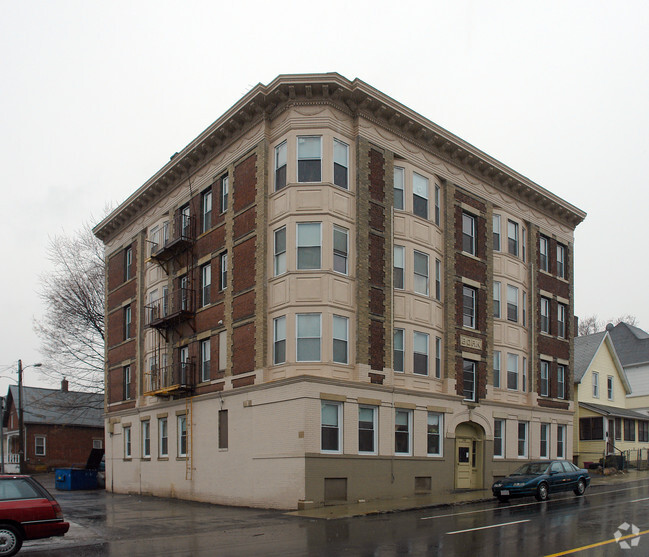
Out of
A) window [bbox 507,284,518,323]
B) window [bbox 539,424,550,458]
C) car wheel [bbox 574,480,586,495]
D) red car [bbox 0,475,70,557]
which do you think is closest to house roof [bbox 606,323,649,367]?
window [bbox 539,424,550,458]

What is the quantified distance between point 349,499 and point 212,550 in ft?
32.7

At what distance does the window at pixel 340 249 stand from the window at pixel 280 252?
1.86 m

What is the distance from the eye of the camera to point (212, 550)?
1463cm

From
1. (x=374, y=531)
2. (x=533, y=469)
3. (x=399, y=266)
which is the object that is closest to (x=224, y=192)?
(x=399, y=266)

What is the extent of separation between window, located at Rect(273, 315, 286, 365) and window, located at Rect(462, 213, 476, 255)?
10364 millimetres

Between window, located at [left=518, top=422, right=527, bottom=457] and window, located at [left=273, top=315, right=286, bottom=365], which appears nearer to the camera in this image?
window, located at [left=273, top=315, right=286, bottom=365]

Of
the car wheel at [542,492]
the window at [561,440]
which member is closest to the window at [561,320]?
the window at [561,440]

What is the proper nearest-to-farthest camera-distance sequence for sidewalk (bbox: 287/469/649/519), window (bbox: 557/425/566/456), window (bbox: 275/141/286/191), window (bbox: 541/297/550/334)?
1. sidewalk (bbox: 287/469/649/519)
2. window (bbox: 275/141/286/191)
3. window (bbox: 557/425/566/456)
4. window (bbox: 541/297/550/334)

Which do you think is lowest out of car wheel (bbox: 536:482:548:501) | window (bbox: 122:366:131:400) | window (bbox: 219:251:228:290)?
car wheel (bbox: 536:482:548:501)

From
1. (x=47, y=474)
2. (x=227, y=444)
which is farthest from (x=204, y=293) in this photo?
(x=47, y=474)

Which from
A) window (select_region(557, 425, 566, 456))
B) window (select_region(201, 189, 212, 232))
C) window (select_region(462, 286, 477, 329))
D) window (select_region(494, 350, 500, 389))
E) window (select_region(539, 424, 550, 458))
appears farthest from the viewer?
window (select_region(557, 425, 566, 456))

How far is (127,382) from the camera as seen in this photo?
37.5m

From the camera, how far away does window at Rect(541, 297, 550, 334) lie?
36.6 meters

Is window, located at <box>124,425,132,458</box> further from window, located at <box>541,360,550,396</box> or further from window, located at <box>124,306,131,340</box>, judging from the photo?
window, located at <box>541,360,550,396</box>
